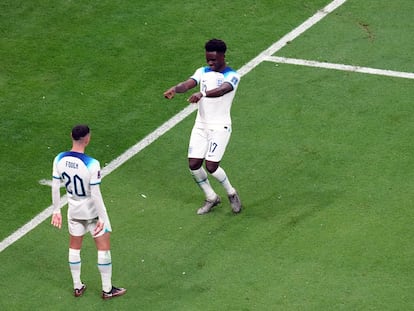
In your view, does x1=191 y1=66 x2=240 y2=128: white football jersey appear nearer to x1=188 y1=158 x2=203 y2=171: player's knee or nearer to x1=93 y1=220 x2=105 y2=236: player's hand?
x1=188 y1=158 x2=203 y2=171: player's knee

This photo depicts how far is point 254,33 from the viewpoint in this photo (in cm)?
2208

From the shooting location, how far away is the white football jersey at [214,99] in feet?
53.6

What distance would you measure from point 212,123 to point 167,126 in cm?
283

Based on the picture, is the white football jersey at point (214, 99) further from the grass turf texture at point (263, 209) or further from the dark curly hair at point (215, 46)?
the grass turf texture at point (263, 209)

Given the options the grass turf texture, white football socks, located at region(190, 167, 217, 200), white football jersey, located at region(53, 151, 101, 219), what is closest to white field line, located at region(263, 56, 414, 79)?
the grass turf texture

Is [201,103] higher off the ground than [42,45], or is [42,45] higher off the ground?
[201,103]

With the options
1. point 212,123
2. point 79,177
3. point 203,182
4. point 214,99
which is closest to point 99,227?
point 79,177

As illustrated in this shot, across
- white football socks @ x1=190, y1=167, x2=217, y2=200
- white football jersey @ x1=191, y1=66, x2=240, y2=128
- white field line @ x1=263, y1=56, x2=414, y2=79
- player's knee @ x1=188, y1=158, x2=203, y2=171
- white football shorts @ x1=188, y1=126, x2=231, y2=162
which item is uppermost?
white football jersey @ x1=191, y1=66, x2=240, y2=128

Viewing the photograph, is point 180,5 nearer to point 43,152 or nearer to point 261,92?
point 261,92

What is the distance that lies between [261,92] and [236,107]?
66cm

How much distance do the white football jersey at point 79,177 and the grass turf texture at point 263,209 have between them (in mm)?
1256

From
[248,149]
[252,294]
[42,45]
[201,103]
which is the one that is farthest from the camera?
[42,45]

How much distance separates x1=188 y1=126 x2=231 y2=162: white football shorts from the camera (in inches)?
653

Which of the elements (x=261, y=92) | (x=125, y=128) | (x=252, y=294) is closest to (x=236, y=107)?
(x=261, y=92)
